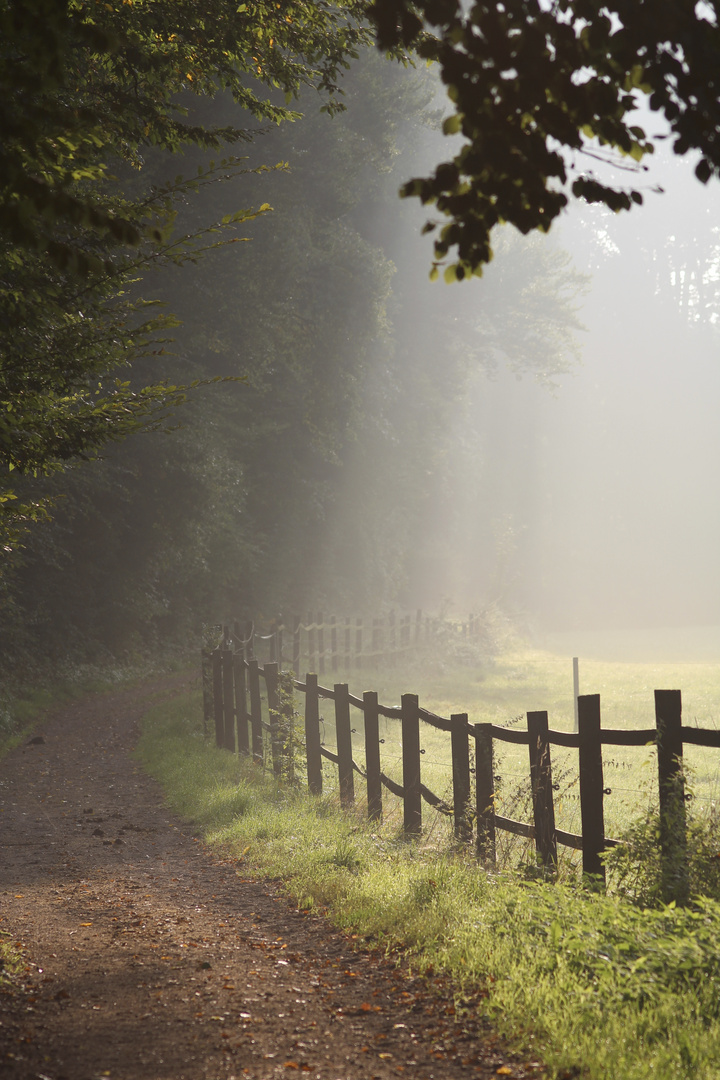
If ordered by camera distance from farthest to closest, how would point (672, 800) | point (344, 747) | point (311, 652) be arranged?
1. point (311, 652)
2. point (344, 747)
3. point (672, 800)

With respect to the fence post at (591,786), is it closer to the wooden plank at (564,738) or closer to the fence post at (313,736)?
the wooden plank at (564,738)

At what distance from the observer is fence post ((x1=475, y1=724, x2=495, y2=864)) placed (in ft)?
21.5

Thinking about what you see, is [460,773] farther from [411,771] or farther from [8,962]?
[8,962]

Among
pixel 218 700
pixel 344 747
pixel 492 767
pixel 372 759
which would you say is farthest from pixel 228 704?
pixel 492 767

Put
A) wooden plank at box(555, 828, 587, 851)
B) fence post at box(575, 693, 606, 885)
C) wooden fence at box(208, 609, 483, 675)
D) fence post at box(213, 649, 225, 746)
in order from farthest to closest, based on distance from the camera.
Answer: wooden fence at box(208, 609, 483, 675) → fence post at box(213, 649, 225, 746) → wooden plank at box(555, 828, 587, 851) → fence post at box(575, 693, 606, 885)

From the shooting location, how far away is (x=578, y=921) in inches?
172

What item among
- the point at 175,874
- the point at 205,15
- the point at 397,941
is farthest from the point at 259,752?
the point at 205,15

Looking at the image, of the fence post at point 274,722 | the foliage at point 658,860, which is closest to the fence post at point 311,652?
the fence post at point 274,722

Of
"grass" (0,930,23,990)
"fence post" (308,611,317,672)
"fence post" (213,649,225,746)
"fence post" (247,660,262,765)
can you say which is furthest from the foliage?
Result: "fence post" (308,611,317,672)

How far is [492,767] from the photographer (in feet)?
22.4

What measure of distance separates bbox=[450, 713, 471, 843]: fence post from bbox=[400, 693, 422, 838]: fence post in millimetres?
512

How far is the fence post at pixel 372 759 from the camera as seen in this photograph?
8195mm

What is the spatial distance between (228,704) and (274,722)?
272cm

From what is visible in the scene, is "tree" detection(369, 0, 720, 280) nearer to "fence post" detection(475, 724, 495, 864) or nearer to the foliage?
the foliage
